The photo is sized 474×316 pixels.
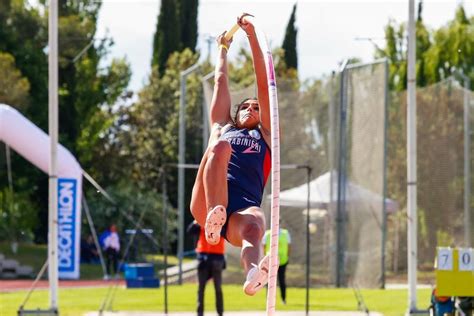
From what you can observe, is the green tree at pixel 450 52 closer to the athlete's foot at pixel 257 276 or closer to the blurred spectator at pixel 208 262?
the blurred spectator at pixel 208 262

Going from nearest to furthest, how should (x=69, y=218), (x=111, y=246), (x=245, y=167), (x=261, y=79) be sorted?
(x=245, y=167), (x=261, y=79), (x=69, y=218), (x=111, y=246)

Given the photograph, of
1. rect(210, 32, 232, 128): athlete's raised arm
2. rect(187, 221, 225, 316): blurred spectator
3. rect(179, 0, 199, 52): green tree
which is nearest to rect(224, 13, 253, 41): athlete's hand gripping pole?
rect(210, 32, 232, 128): athlete's raised arm

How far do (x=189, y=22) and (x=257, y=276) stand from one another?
50.1 meters

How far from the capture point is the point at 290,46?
5438cm

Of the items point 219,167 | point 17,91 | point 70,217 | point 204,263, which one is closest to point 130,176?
point 17,91

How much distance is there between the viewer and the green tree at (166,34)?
5591 cm

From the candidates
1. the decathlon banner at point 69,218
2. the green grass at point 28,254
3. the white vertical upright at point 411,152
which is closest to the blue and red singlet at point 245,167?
the white vertical upright at point 411,152

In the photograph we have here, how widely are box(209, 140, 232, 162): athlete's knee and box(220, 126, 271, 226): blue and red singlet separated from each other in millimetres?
260

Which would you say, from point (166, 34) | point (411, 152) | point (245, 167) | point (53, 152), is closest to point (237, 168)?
point (245, 167)

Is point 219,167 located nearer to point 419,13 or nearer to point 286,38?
point 419,13

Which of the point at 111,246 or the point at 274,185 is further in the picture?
the point at 111,246

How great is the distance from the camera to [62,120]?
145 ft

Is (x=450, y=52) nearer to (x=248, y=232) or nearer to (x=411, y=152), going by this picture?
(x=411, y=152)

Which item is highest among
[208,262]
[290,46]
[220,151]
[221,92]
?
[290,46]
